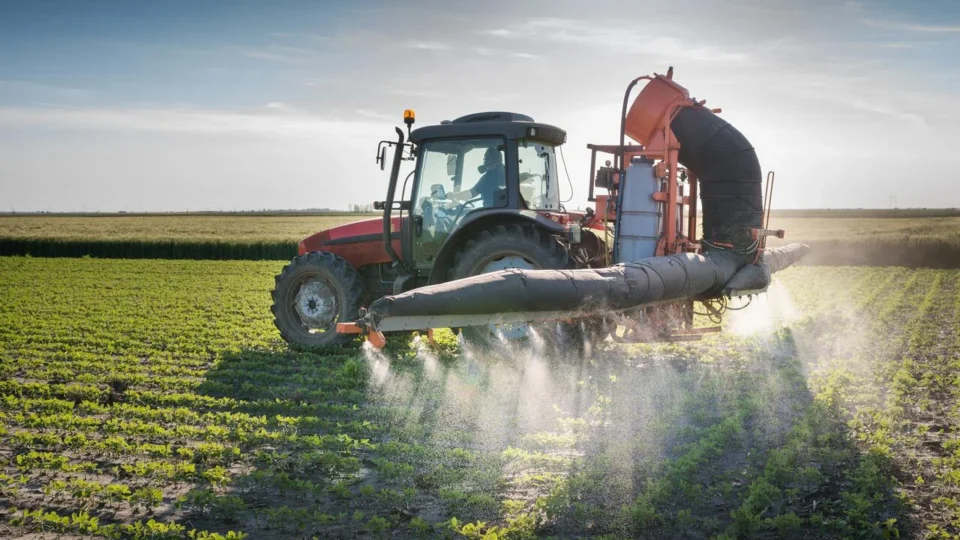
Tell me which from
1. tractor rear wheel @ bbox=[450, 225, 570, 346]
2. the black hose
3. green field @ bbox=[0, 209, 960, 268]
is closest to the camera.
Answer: tractor rear wheel @ bbox=[450, 225, 570, 346]

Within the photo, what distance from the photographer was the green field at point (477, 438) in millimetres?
5551

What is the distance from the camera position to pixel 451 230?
418 inches

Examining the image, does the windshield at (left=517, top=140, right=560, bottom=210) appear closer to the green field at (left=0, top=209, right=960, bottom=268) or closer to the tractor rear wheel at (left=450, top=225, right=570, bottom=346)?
the tractor rear wheel at (left=450, top=225, right=570, bottom=346)

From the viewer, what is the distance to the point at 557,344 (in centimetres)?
972

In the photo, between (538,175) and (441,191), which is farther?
(441,191)

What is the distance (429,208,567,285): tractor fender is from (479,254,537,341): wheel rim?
0.41 m

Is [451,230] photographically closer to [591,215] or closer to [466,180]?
[466,180]

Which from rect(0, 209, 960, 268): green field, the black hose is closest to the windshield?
the black hose

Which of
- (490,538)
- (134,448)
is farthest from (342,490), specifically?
(134,448)

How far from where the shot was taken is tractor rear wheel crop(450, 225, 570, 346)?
9242 millimetres

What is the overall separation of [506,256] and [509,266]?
130 mm

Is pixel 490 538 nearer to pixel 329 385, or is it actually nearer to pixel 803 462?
pixel 803 462

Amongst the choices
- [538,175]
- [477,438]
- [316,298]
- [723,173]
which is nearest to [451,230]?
[538,175]

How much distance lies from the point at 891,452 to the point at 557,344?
12.2 feet
